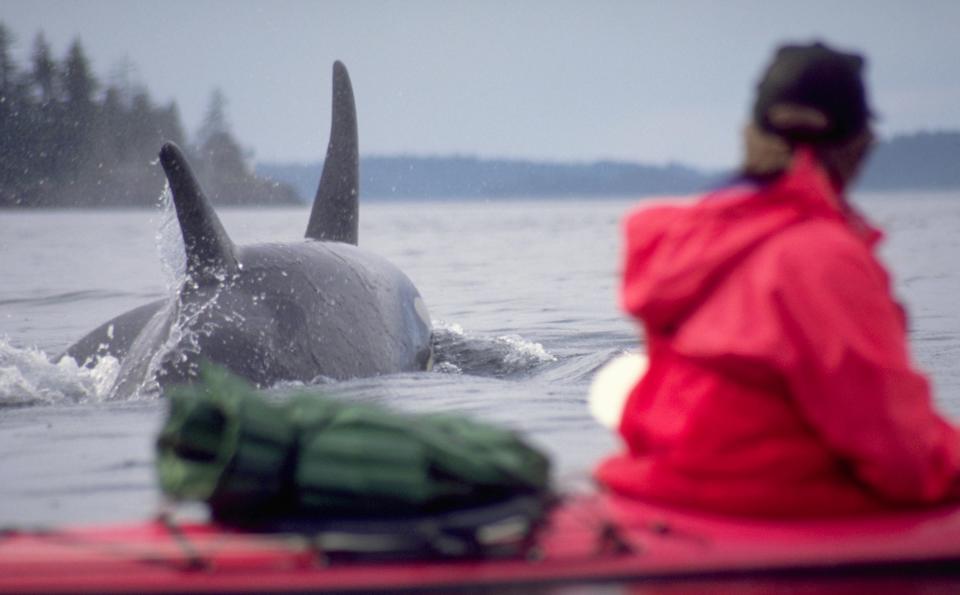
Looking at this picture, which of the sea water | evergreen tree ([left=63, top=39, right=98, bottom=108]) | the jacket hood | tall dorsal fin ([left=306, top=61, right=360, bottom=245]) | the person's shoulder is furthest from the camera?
evergreen tree ([left=63, top=39, right=98, bottom=108])

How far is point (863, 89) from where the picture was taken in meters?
3.49

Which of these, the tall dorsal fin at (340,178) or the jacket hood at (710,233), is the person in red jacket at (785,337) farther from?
the tall dorsal fin at (340,178)

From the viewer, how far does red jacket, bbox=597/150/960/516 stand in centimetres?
325

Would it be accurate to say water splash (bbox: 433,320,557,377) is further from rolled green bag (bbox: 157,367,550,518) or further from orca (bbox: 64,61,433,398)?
rolled green bag (bbox: 157,367,550,518)

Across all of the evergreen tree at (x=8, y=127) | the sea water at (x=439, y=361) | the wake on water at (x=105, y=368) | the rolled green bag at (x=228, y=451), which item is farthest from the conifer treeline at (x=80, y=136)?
the rolled green bag at (x=228, y=451)

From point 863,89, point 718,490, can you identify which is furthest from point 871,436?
point 863,89

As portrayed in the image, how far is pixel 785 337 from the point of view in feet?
10.7

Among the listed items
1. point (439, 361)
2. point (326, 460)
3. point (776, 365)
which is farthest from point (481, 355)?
point (776, 365)

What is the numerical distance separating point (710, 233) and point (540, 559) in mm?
876

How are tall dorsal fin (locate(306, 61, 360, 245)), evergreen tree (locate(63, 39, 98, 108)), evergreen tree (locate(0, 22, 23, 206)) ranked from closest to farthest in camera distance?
tall dorsal fin (locate(306, 61, 360, 245)) < evergreen tree (locate(0, 22, 23, 206)) < evergreen tree (locate(63, 39, 98, 108))

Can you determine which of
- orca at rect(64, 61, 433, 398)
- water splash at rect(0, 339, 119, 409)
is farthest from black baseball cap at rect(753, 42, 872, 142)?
water splash at rect(0, 339, 119, 409)

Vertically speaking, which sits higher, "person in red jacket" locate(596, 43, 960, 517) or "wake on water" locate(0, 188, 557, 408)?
"person in red jacket" locate(596, 43, 960, 517)

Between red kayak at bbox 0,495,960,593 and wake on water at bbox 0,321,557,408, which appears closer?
red kayak at bbox 0,495,960,593

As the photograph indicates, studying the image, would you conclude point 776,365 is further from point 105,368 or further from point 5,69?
point 5,69
